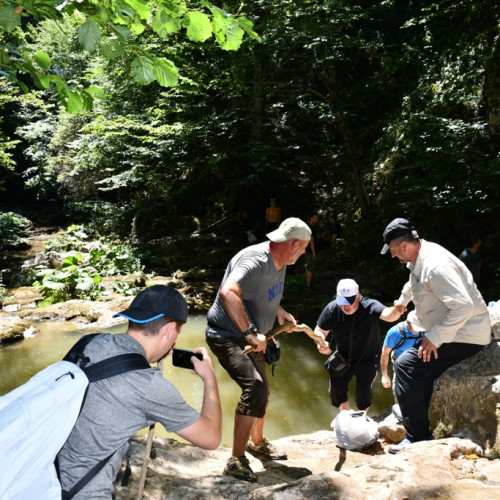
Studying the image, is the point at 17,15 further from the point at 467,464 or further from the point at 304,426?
the point at 304,426

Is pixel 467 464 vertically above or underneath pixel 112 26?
underneath

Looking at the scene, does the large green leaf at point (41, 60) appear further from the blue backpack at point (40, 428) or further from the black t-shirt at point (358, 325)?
the black t-shirt at point (358, 325)

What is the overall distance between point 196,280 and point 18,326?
4.88m

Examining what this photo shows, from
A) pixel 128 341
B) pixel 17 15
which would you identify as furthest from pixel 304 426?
pixel 17 15

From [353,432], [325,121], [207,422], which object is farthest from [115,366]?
[325,121]

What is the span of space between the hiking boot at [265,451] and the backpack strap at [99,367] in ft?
8.65

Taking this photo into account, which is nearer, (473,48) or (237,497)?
(237,497)

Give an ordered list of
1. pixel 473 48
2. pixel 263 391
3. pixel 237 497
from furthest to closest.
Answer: pixel 473 48, pixel 263 391, pixel 237 497

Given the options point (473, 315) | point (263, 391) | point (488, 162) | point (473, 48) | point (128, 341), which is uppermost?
point (473, 48)

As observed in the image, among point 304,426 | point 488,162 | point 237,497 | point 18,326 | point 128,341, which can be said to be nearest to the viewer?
point 128,341

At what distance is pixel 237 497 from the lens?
9.31 feet

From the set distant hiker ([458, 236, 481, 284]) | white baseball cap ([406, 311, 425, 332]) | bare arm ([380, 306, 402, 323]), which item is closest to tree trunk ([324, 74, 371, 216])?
distant hiker ([458, 236, 481, 284])

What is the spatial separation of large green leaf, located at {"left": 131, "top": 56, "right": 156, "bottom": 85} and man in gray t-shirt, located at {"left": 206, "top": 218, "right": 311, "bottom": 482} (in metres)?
1.52

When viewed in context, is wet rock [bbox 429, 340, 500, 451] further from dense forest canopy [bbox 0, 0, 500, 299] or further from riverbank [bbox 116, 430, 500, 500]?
dense forest canopy [bbox 0, 0, 500, 299]
